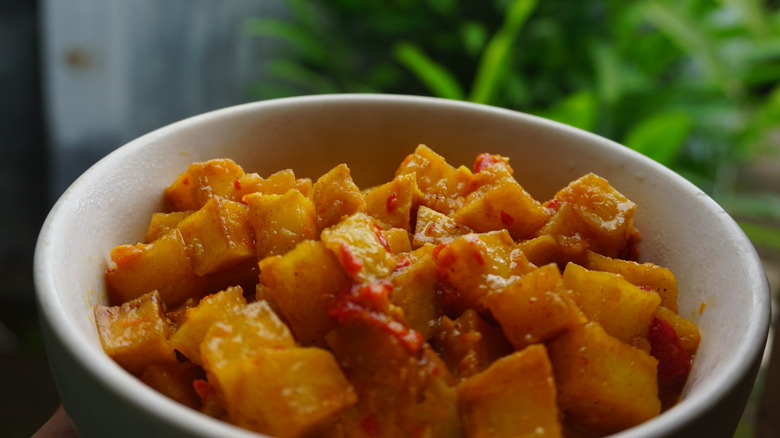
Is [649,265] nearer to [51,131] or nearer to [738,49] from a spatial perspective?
[51,131]

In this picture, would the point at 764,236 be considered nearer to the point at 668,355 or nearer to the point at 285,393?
the point at 668,355

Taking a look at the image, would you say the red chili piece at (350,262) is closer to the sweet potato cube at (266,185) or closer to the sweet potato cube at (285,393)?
the sweet potato cube at (285,393)

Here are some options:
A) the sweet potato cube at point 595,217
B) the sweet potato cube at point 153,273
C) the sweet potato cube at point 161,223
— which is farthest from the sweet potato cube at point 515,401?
the sweet potato cube at point 161,223

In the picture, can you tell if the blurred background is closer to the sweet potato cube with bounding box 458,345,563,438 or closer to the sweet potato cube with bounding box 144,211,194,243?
the sweet potato cube with bounding box 144,211,194,243

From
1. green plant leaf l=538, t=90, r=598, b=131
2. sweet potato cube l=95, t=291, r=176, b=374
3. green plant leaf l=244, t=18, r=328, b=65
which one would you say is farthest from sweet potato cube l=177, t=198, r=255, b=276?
green plant leaf l=244, t=18, r=328, b=65

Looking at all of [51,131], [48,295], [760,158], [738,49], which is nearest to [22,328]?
[51,131]

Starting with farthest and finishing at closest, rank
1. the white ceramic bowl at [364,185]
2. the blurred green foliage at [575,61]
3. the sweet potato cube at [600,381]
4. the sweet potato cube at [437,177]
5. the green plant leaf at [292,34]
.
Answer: the green plant leaf at [292,34]
the blurred green foliage at [575,61]
the sweet potato cube at [437,177]
the sweet potato cube at [600,381]
the white ceramic bowl at [364,185]
